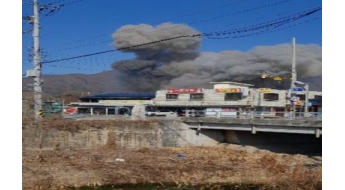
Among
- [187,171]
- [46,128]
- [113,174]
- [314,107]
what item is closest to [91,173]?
[113,174]

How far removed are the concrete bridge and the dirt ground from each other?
7.02ft

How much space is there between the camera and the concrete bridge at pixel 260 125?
26.0 m

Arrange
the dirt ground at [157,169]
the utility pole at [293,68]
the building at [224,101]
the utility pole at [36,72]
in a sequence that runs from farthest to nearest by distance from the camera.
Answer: the building at [224,101] < the utility pole at [293,68] < the utility pole at [36,72] < the dirt ground at [157,169]

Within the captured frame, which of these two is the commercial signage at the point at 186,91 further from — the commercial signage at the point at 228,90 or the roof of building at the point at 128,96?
the roof of building at the point at 128,96

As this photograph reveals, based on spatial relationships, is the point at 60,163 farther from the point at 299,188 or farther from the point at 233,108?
the point at 233,108

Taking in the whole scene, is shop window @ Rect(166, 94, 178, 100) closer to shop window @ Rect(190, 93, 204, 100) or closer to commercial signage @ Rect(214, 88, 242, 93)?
shop window @ Rect(190, 93, 204, 100)

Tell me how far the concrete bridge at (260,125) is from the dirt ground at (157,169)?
214 centimetres

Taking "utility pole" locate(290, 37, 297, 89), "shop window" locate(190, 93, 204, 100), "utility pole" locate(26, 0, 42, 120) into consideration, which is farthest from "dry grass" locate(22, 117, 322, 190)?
"shop window" locate(190, 93, 204, 100)

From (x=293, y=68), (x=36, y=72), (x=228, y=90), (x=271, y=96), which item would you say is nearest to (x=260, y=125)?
(x=293, y=68)

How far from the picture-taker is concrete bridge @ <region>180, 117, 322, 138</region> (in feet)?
85.1

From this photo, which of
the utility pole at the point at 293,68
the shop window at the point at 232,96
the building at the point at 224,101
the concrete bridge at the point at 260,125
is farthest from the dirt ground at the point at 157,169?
the shop window at the point at 232,96

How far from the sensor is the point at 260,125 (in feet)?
96.4

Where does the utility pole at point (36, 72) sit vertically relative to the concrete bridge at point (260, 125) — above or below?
above

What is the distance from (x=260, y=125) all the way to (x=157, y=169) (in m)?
11.6
